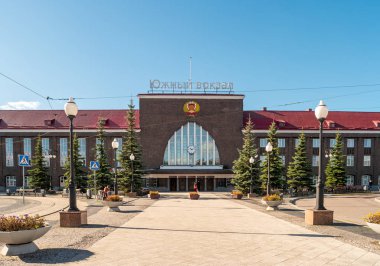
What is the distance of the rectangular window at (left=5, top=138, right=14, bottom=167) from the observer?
148ft

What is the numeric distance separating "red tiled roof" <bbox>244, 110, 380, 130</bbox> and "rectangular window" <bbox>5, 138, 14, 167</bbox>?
39.6 meters

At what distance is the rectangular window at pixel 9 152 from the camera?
45.2 metres

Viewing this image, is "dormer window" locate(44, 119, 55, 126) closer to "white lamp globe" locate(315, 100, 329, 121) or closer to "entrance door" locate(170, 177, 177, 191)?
"entrance door" locate(170, 177, 177, 191)

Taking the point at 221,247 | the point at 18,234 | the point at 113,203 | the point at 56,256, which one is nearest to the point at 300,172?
the point at 113,203

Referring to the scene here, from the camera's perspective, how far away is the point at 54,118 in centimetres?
4778

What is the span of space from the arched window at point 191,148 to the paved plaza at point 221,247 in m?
35.8

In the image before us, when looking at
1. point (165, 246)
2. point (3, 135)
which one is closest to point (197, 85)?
point (3, 135)

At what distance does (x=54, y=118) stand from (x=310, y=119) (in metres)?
45.2

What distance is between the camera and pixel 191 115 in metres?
46.8

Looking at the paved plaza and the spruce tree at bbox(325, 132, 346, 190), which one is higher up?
the paved plaza

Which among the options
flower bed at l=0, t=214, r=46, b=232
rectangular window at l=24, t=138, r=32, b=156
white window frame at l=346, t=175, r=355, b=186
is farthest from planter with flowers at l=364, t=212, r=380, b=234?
rectangular window at l=24, t=138, r=32, b=156

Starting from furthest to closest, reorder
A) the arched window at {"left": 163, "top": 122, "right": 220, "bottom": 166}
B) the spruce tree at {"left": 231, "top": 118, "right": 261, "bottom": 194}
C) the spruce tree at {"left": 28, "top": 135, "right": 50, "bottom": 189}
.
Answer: the arched window at {"left": 163, "top": 122, "right": 220, "bottom": 166} → the spruce tree at {"left": 28, "top": 135, "right": 50, "bottom": 189} → the spruce tree at {"left": 231, "top": 118, "right": 261, "bottom": 194}

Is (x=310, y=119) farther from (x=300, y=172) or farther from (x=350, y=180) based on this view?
(x=300, y=172)

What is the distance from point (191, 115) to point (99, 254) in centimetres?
4023
